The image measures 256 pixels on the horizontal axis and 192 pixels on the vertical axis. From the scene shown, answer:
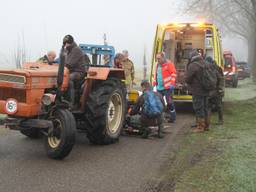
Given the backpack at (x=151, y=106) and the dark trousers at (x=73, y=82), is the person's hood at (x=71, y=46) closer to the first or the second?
the dark trousers at (x=73, y=82)

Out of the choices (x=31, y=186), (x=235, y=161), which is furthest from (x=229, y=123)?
(x=31, y=186)

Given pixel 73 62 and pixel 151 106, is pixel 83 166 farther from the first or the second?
pixel 151 106

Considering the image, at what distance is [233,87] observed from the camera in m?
25.0

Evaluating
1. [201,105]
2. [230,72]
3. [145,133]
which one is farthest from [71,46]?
[230,72]

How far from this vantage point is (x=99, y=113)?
812 cm

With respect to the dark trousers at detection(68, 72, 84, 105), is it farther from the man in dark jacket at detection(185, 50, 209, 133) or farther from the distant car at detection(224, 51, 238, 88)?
the distant car at detection(224, 51, 238, 88)

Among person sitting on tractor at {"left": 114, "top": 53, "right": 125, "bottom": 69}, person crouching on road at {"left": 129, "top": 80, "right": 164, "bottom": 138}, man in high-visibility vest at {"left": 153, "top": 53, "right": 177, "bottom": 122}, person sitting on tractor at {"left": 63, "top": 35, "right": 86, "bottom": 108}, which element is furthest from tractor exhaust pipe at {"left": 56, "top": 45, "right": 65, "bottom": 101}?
person sitting on tractor at {"left": 114, "top": 53, "right": 125, "bottom": 69}

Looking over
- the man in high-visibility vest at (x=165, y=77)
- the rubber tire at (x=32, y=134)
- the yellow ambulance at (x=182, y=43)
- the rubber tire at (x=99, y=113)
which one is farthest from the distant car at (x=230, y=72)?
the rubber tire at (x=32, y=134)

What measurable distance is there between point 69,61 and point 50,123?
1.37m

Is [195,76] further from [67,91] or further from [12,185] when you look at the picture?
[12,185]

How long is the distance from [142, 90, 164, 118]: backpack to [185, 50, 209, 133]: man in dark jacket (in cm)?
89

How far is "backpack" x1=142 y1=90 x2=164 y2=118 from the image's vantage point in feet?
30.6

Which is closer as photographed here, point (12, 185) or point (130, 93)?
point (12, 185)

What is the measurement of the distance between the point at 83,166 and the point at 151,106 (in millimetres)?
2862
